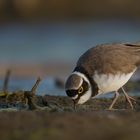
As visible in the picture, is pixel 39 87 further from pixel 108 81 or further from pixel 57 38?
pixel 57 38

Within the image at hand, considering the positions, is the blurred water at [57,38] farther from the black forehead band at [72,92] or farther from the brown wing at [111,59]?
the black forehead band at [72,92]

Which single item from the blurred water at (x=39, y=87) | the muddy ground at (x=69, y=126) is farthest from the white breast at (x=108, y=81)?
the blurred water at (x=39, y=87)

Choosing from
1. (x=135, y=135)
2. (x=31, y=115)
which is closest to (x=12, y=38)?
(x=31, y=115)

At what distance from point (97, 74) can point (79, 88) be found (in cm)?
36

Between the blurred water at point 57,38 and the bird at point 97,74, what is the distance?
405 inches

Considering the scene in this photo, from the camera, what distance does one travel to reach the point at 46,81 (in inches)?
656

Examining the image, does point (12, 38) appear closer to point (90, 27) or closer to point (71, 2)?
point (90, 27)

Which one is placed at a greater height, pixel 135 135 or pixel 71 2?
pixel 71 2

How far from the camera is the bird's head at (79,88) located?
36.8 ft

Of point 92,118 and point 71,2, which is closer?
point 92,118

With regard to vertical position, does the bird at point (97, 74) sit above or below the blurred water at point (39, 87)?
above

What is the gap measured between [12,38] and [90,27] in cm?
433

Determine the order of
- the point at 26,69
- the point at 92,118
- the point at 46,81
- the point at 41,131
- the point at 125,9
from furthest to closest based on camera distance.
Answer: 1. the point at 125,9
2. the point at 26,69
3. the point at 46,81
4. the point at 92,118
5. the point at 41,131

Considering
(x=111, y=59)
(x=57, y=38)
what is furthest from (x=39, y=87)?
(x=57, y=38)
